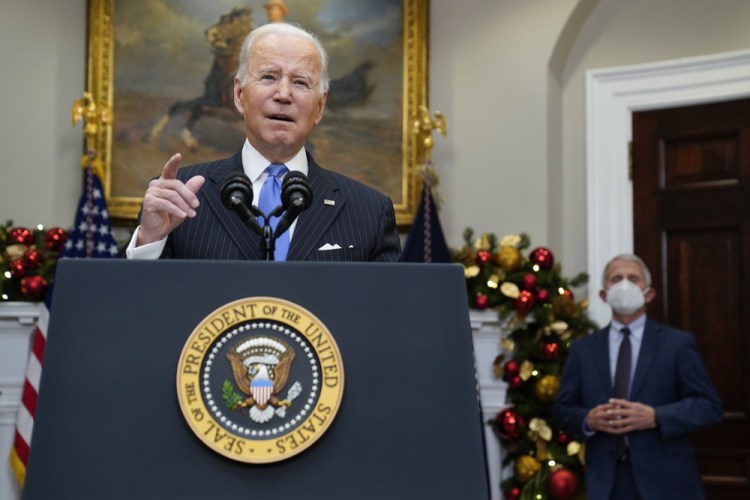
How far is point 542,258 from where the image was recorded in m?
6.24

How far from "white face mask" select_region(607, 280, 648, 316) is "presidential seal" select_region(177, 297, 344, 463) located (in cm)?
393

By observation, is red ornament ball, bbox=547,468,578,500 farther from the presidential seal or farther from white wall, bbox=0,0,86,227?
the presidential seal

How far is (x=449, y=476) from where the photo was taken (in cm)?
157

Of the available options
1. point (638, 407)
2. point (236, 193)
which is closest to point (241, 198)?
point (236, 193)

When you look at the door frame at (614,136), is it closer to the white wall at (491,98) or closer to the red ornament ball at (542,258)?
the white wall at (491,98)

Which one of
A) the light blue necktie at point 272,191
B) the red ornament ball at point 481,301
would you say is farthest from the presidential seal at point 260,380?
the red ornament ball at point 481,301

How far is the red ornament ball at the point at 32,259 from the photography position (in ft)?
19.8

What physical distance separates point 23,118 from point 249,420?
220 inches

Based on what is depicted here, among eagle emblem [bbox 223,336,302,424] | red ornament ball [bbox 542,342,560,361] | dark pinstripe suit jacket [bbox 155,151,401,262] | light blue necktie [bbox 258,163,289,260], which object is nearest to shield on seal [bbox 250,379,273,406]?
eagle emblem [bbox 223,336,302,424]

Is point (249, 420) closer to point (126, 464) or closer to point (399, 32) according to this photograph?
point (126, 464)

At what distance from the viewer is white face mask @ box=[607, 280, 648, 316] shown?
528 centimetres

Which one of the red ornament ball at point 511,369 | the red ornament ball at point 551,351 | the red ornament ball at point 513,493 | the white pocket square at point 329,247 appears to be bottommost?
the red ornament ball at point 513,493

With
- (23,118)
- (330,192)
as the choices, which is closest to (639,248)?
(23,118)

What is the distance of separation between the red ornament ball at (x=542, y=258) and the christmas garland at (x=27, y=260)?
8.63 feet
